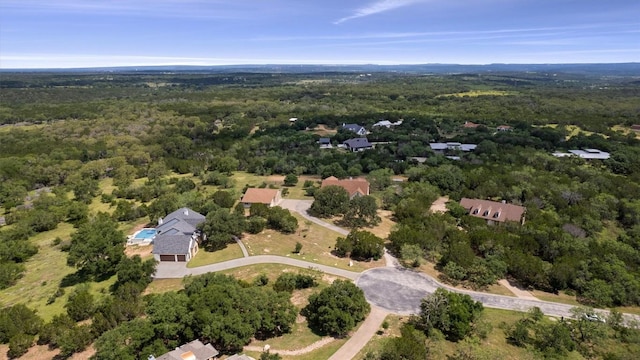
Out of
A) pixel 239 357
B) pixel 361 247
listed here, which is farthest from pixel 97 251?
pixel 361 247

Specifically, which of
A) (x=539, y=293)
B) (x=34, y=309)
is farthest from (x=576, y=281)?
(x=34, y=309)

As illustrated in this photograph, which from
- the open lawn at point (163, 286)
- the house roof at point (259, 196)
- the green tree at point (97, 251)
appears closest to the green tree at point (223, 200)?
the house roof at point (259, 196)

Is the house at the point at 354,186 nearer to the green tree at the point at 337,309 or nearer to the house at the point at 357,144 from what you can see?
the green tree at the point at 337,309

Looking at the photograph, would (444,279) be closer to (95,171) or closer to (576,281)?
(576,281)

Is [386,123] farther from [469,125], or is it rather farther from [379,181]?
[379,181]

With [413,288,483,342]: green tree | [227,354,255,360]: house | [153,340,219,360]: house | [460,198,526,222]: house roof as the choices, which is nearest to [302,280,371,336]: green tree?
[413,288,483,342]: green tree
